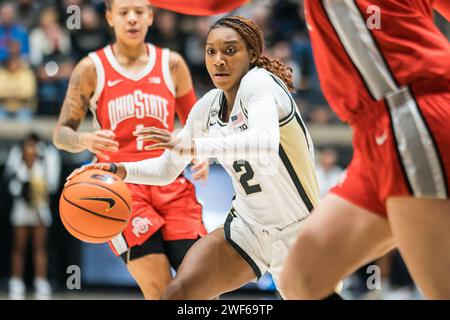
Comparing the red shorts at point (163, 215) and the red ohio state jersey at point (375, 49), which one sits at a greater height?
the red ohio state jersey at point (375, 49)

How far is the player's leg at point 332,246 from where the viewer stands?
127 inches

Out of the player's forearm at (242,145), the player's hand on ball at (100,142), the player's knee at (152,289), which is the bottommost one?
the player's knee at (152,289)

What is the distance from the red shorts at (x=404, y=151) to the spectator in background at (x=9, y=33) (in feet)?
26.2

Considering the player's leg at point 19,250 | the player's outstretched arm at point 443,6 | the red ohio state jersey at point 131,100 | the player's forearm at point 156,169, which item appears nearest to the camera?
the player's outstretched arm at point 443,6

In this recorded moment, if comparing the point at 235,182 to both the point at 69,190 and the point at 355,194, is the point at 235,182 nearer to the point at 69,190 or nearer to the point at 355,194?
the point at 69,190

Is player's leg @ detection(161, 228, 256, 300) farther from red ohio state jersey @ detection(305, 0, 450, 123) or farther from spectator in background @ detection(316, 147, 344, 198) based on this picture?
spectator in background @ detection(316, 147, 344, 198)

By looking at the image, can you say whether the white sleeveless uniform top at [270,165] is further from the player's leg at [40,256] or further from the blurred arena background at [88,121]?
the player's leg at [40,256]

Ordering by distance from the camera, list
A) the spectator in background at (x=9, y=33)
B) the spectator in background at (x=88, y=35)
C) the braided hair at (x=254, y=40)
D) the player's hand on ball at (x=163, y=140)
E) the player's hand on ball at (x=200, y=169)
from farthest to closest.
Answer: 1. the spectator in background at (x=9, y=33)
2. the spectator in background at (x=88, y=35)
3. the player's hand on ball at (x=200, y=169)
4. the braided hair at (x=254, y=40)
5. the player's hand on ball at (x=163, y=140)

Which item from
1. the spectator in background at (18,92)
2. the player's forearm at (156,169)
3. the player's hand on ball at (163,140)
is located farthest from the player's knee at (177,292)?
the spectator in background at (18,92)

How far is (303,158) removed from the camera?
14.1 ft

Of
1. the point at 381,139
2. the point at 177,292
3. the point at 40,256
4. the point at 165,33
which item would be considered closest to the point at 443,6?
the point at 381,139

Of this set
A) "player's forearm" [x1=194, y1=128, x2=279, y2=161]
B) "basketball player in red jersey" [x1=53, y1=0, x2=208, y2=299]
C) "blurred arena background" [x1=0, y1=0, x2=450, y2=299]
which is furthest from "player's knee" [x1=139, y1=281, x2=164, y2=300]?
"blurred arena background" [x1=0, y1=0, x2=450, y2=299]

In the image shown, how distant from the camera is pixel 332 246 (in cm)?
325

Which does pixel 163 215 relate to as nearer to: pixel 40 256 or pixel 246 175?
pixel 246 175
